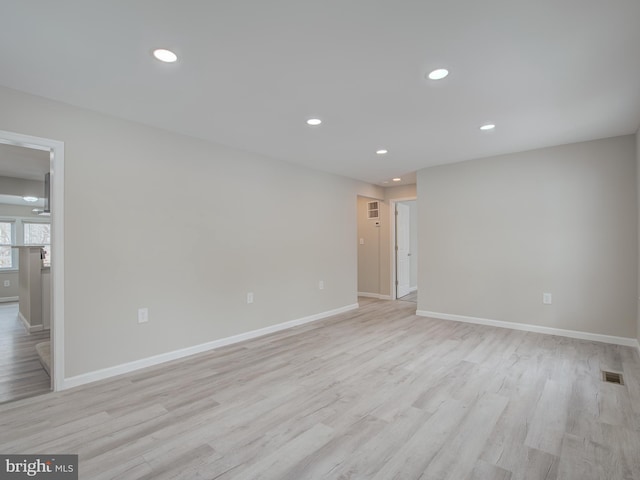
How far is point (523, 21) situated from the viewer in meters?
1.78

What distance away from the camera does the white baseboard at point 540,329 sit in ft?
12.5

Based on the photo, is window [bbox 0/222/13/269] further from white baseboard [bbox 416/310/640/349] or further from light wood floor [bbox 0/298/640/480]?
white baseboard [bbox 416/310/640/349]

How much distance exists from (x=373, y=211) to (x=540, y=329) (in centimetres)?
387

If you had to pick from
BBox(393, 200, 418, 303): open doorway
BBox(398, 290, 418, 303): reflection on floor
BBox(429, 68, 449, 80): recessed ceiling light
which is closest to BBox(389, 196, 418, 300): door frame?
BBox(393, 200, 418, 303): open doorway

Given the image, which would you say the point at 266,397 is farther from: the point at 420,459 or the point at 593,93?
the point at 593,93

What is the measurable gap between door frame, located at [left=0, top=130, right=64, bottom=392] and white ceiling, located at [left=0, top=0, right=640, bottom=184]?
0.48 m

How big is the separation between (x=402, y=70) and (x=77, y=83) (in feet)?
7.98

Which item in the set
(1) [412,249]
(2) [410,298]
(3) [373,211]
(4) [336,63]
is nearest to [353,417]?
(4) [336,63]

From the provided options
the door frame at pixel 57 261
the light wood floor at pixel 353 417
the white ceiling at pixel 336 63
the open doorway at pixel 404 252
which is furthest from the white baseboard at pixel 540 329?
the door frame at pixel 57 261

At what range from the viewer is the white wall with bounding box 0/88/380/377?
9.25ft

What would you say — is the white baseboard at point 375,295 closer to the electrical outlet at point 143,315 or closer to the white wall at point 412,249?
the white wall at point 412,249

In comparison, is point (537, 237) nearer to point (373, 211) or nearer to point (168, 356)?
point (373, 211)

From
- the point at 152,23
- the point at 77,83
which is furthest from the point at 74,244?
the point at 152,23

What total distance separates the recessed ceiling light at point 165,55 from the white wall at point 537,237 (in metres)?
4.22
